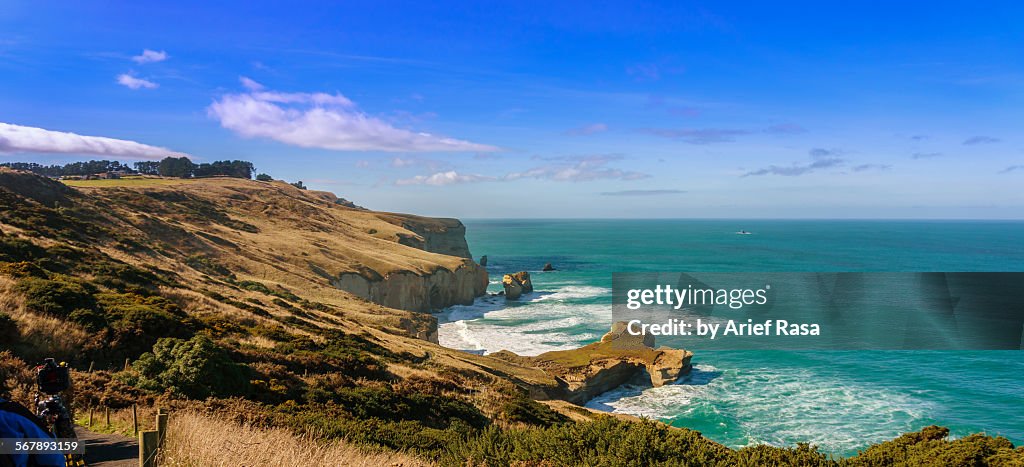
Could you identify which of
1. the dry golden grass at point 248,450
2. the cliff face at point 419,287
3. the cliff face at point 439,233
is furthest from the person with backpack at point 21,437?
the cliff face at point 439,233

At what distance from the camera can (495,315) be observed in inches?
2613

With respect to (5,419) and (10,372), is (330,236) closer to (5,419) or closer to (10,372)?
(10,372)

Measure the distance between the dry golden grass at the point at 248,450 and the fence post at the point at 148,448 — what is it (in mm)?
209

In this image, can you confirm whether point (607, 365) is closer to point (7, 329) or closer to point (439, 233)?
point (7, 329)

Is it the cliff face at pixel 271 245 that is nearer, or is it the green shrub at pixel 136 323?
the green shrub at pixel 136 323

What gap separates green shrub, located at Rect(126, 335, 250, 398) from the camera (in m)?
13.1

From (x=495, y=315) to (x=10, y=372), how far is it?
56.3 metres

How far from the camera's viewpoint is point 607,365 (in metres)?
39.0

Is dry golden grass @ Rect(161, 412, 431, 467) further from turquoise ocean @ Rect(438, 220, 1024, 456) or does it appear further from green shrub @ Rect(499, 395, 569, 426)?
turquoise ocean @ Rect(438, 220, 1024, 456)

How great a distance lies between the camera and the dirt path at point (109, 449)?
8312 mm

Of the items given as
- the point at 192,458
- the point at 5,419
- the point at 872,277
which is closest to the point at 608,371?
the point at 192,458

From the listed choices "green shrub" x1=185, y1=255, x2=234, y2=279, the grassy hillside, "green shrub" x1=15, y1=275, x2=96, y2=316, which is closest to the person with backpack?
the grassy hillside

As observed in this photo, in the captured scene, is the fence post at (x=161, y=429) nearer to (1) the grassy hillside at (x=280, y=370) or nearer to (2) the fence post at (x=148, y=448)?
(2) the fence post at (x=148, y=448)

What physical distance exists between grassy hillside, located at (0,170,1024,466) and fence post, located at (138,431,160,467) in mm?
460
